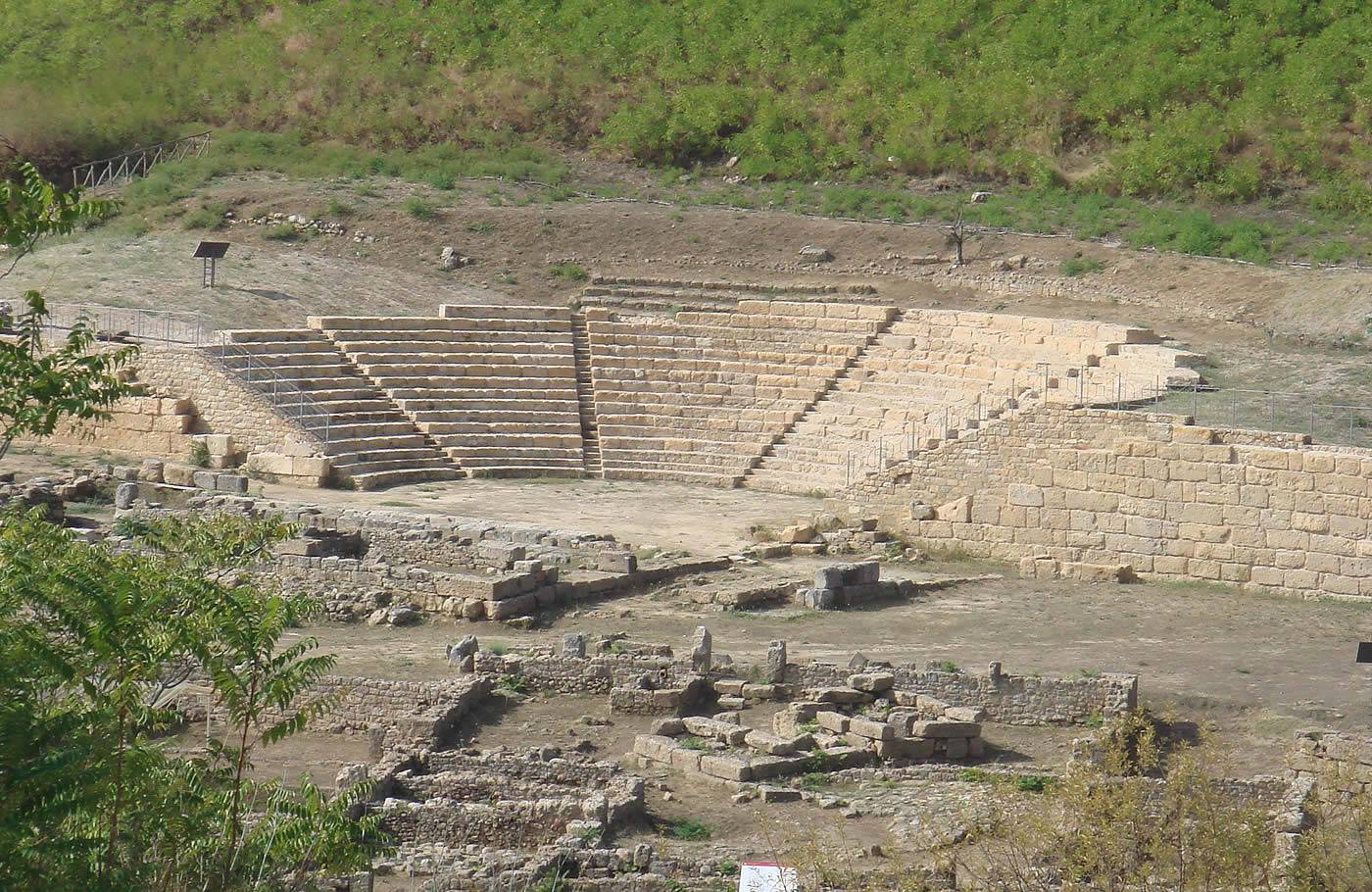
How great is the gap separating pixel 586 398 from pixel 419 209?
8.98 meters

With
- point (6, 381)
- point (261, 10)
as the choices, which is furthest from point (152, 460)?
point (261, 10)

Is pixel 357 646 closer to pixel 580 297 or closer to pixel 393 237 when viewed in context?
pixel 580 297

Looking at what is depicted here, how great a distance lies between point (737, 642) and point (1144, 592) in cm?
656

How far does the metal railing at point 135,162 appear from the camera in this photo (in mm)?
45938

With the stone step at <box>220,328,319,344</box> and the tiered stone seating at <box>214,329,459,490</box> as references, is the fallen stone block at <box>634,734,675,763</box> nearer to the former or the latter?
the tiered stone seating at <box>214,329,459,490</box>

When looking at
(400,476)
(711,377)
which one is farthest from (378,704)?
(711,377)

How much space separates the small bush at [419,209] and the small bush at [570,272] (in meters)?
3.64

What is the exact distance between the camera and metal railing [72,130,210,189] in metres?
45.9

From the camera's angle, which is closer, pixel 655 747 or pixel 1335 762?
pixel 1335 762

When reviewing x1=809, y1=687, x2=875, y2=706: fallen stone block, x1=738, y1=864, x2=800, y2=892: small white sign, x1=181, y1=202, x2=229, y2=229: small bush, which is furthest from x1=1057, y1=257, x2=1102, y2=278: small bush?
x1=738, y1=864, x2=800, y2=892: small white sign

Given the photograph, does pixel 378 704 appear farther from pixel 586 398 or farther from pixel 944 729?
pixel 586 398

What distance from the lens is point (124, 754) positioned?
38.6 ft

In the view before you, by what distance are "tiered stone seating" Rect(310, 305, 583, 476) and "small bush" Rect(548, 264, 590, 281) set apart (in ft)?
10.6

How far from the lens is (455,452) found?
34688mm
